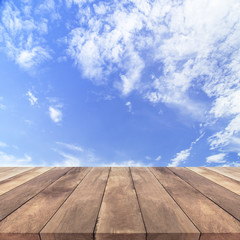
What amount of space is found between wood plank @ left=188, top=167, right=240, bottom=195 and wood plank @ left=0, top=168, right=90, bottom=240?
3.68ft

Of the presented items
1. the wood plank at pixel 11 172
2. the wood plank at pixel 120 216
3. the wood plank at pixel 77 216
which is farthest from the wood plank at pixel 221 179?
the wood plank at pixel 11 172

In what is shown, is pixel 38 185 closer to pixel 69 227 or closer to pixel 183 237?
pixel 69 227

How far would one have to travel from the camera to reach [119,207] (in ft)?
2.73

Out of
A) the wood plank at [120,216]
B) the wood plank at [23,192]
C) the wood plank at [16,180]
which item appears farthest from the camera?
the wood plank at [16,180]

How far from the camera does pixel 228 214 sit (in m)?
0.81

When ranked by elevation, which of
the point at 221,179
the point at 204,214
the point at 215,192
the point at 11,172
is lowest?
the point at 204,214

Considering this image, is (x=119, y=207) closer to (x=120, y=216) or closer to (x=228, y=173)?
(x=120, y=216)

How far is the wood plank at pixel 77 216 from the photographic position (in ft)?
2.11

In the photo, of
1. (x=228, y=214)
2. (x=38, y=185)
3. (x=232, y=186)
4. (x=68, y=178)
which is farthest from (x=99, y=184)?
(x=232, y=186)

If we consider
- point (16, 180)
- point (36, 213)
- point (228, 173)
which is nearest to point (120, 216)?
point (36, 213)

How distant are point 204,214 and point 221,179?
749 millimetres

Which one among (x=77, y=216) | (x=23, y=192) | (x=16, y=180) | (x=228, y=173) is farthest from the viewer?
(x=228, y=173)

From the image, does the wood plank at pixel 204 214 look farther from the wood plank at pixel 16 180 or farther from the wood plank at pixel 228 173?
the wood plank at pixel 16 180

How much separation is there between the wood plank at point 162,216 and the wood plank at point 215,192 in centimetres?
27
